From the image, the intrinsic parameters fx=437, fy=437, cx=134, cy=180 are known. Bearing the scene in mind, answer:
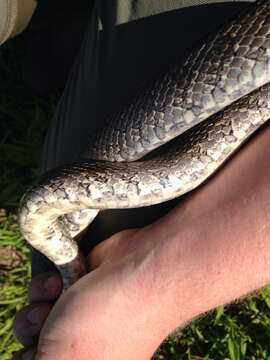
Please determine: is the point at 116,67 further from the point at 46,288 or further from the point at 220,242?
the point at 46,288

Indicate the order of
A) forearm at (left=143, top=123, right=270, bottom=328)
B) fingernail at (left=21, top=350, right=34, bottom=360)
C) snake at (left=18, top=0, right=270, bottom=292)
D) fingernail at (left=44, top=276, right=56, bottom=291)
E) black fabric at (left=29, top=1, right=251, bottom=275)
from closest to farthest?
snake at (left=18, top=0, right=270, bottom=292) < forearm at (left=143, top=123, right=270, bottom=328) < black fabric at (left=29, top=1, right=251, bottom=275) < fingernail at (left=21, top=350, right=34, bottom=360) < fingernail at (left=44, top=276, right=56, bottom=291)

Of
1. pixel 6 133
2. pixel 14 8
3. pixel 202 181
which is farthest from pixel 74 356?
pixel 6 133

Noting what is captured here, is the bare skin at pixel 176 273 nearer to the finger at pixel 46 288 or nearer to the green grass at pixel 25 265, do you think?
the finger at pixel 46 288

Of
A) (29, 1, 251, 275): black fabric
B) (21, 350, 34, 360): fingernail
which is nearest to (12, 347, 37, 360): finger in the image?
(21, 350, 34, 360): fingernail

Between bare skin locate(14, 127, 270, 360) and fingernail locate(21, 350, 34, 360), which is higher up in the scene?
bare skin locate(14, 127, 270, 360)

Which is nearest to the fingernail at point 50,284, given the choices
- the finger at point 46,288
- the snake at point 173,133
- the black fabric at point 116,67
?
the finger at point 46,288

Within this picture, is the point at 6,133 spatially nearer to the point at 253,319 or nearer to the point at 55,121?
the point at 55,121

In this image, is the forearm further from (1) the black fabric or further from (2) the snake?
(1) the black fabric
